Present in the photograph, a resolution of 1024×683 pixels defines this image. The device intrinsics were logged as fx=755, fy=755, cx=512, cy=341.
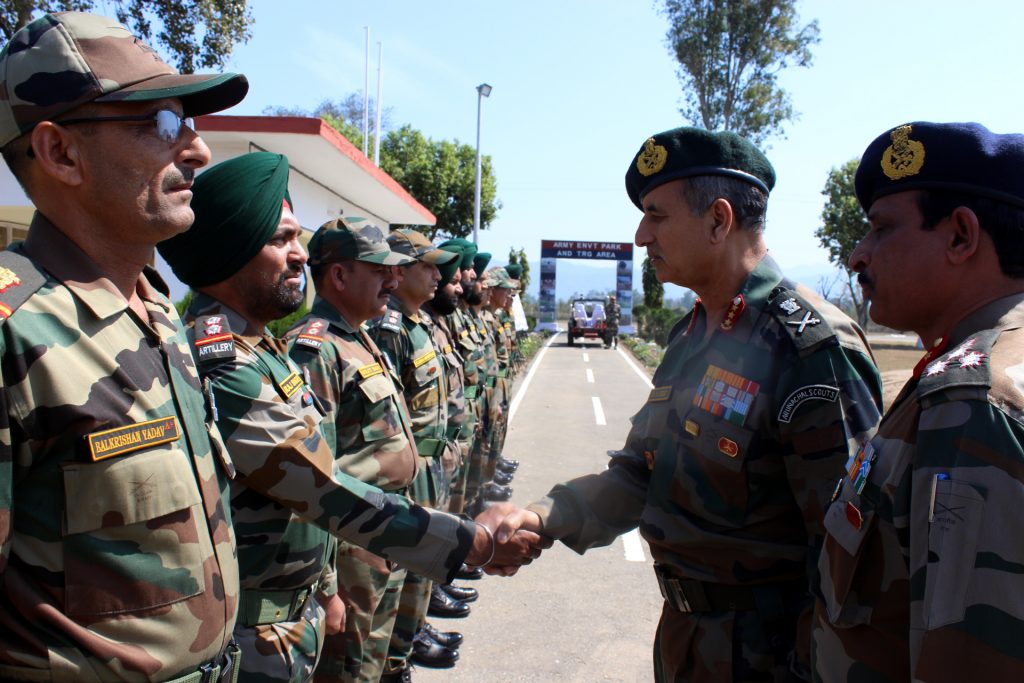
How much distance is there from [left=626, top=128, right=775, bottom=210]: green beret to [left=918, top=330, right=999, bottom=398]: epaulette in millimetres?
1163

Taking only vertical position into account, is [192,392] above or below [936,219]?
below

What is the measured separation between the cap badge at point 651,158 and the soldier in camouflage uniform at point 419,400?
188cm

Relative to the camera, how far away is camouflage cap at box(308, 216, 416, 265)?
12.1 ft

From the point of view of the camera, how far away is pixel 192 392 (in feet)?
5.79

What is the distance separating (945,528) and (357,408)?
7.88ft

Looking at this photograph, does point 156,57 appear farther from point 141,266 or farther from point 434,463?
point 434,463

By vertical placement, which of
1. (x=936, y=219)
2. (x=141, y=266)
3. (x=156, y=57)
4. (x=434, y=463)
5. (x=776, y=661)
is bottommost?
(x=434, y=463)

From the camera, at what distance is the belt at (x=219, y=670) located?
5.28ft

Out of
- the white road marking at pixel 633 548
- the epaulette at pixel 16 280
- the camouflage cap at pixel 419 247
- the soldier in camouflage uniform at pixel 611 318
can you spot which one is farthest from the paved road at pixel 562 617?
the soldier in camouflage uniform at pixel 611 318

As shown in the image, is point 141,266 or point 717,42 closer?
point 141,266

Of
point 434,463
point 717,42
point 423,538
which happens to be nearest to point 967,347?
point 423,538

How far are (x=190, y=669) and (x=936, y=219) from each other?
5.92 feet

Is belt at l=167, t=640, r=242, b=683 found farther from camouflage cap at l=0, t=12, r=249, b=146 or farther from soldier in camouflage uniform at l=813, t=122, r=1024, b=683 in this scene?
soldier in camouflage uniform at l=813, t=122, r=1024, b=683

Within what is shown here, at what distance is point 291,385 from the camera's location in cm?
244
